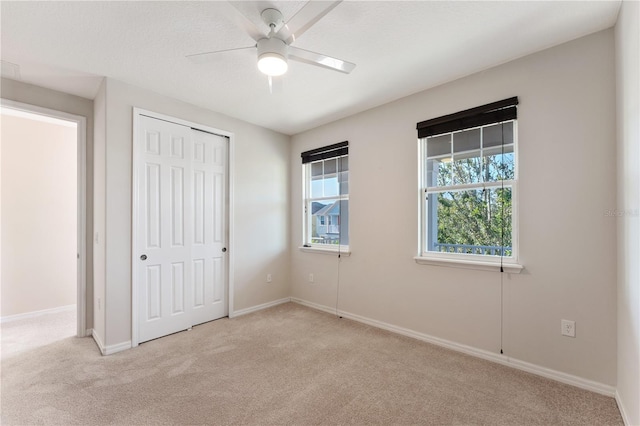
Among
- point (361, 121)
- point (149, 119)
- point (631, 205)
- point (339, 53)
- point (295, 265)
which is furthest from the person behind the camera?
point (295, 265)

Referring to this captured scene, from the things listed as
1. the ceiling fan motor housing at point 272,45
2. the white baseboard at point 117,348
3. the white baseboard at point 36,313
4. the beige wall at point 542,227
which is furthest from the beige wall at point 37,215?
the beige wall at point 542,227

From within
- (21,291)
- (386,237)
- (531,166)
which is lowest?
(21,291)

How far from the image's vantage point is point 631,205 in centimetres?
164

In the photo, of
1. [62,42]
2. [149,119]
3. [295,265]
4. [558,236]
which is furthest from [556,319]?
[62,42]

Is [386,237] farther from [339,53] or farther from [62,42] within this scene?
[62,42]

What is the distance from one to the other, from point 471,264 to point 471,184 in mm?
753

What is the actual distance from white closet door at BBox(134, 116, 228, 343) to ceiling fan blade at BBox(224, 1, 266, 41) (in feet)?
6.33

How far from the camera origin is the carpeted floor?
5.95 ft

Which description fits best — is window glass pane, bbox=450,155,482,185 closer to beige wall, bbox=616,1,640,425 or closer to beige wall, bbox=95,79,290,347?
beige wall, bbox=616,1,640,425

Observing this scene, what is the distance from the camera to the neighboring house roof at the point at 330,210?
3.94 meters

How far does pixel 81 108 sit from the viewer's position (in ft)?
10.3

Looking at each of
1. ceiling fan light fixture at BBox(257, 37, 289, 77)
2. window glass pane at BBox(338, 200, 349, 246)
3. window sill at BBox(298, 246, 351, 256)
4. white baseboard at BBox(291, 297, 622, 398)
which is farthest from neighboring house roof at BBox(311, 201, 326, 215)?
ceiling fan light fixture at BBox(257, 37, 289, 77)

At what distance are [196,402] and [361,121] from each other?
3.24 metres

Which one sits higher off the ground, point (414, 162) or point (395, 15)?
point (395, 15)
